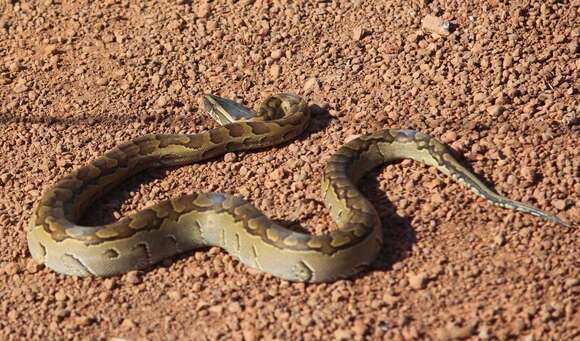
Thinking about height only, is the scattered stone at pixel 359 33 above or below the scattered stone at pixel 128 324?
above

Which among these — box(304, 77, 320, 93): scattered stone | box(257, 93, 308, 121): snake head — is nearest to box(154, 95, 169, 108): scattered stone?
box(257, 93, 308, 121): snake head

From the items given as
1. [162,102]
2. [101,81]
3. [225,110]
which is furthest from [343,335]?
[101,81]

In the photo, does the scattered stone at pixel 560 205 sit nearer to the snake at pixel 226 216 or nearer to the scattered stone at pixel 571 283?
the snake at pixel 226 216

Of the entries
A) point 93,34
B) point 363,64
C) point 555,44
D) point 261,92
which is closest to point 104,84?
point 93,34

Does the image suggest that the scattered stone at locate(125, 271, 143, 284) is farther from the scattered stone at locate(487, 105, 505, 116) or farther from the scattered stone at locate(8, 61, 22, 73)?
the scattered stone at locate(8, 61, 22, 73)

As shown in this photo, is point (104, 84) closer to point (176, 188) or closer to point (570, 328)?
point (176, 188)

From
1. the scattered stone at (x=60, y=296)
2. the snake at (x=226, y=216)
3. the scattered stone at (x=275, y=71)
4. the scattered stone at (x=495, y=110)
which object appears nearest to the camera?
the snake at (x=226, y=216)

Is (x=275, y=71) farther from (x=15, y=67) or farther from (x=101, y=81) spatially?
(x=15, y=67)

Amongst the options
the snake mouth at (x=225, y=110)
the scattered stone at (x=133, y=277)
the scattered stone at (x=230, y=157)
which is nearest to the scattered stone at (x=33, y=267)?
the scattered stone at (x=133, y=277)
